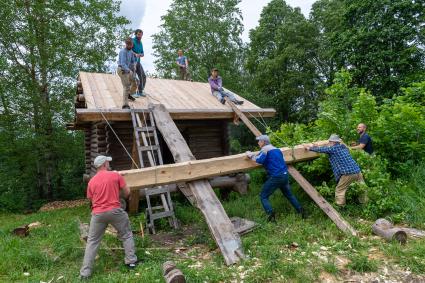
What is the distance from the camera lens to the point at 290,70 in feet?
81.0

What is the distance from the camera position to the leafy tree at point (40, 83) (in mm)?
16453

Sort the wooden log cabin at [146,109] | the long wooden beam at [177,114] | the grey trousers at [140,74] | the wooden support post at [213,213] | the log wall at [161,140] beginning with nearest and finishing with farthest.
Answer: the wooden support post at [213,213]
the long wooden beam at [177,114]
the wooden log cabin at [146,109]
the grey trousers at [140,74]
the log wall at [161,140]

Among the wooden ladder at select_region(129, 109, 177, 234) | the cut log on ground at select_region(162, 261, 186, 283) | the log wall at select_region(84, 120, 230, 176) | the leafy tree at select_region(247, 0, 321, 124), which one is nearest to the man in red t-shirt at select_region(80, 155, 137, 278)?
the cut log on ground at select_region(162, 261, 186, 283)

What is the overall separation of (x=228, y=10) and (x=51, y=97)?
16.5m

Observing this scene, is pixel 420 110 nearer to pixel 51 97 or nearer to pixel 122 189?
pixel 122 189

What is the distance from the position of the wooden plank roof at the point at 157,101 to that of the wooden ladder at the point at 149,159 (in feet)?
1.30

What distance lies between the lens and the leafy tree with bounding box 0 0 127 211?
16453 mm

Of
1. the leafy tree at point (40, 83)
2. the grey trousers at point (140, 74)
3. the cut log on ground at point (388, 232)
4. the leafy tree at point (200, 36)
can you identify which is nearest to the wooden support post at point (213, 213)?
the cut log on ground at point (388, 232)

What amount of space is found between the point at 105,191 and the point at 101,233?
0.64 meters

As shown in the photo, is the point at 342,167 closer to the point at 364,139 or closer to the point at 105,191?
the point at 364,139

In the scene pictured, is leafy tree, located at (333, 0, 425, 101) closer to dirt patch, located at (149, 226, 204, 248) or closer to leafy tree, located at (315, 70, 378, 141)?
leafy tree, located at (315, 70, 378, 141)

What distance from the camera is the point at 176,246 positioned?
A: 19.7 feet

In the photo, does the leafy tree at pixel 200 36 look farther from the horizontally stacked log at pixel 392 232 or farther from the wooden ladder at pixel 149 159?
the horizontally stacked log at pixel 392 232

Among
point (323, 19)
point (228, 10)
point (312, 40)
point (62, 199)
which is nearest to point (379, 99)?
point (312, 40)
